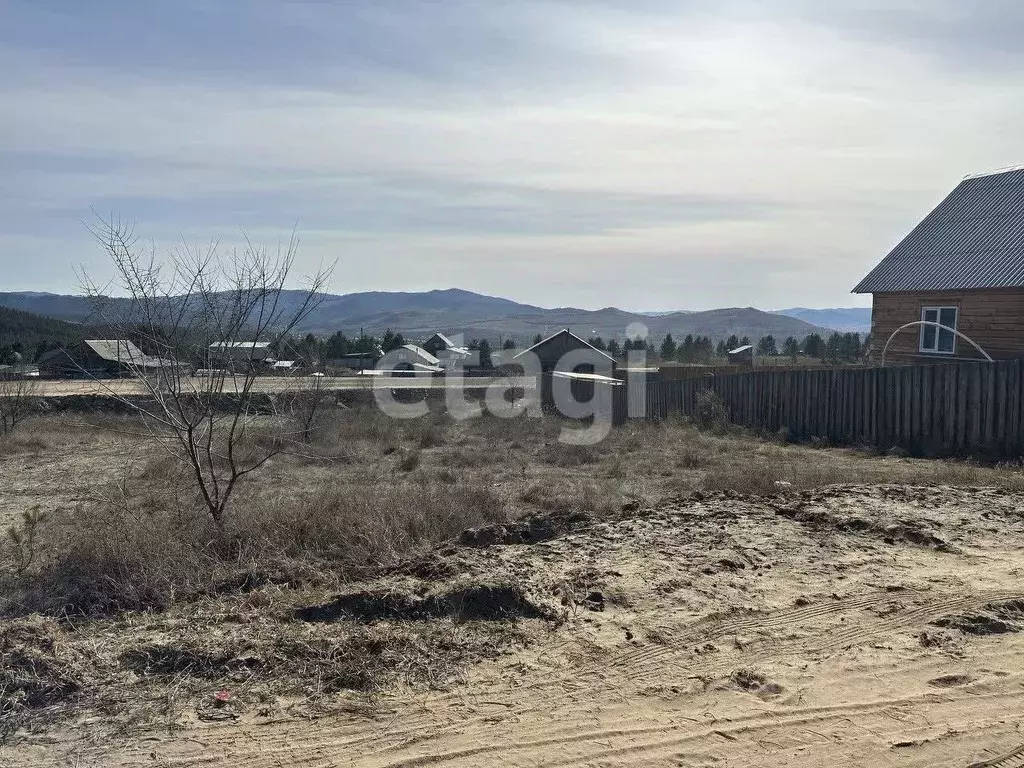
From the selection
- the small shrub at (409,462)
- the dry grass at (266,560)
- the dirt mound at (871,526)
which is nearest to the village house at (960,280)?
the dry grass at (266,560)

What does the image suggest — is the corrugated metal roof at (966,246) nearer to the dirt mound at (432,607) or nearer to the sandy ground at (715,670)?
the sandy ground at (715,670)

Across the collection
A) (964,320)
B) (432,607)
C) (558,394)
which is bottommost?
(432,607)

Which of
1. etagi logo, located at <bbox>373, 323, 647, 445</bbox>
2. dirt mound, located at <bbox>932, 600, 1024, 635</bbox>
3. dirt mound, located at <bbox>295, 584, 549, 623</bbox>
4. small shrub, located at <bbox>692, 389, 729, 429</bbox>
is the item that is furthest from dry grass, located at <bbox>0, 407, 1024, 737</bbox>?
etagi logo, located at <bbox>373, 323, 647, 445</bbox>

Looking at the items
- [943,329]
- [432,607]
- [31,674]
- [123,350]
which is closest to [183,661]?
[31,674]

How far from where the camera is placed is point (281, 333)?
8.03 meters

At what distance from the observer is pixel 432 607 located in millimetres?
5266

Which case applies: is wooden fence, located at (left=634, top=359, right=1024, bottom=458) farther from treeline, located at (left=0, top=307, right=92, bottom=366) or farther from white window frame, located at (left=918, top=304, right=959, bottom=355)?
treeline, located at (left=0, top=307, right=92, bottom=366)

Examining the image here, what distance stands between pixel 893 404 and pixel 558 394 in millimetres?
10834

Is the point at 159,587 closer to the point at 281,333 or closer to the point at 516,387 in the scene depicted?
the point at 281,333

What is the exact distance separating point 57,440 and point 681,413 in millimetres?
14826

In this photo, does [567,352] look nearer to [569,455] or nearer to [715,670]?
[569,455]

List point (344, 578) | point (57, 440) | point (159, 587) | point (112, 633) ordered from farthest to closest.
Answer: point (57, 440) < point (344, 578) < point (159, 587) < point (112, 633)

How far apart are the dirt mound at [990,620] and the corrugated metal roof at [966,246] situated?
15.7 meters

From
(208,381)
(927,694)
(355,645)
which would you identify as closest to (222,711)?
(355,645)
